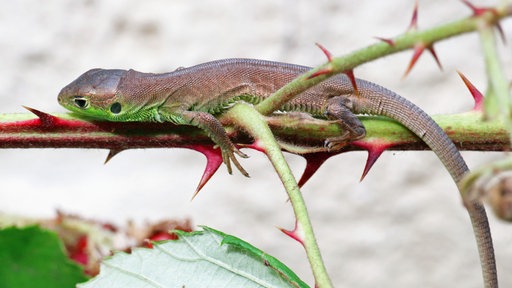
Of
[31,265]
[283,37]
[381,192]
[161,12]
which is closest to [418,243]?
[381,192]

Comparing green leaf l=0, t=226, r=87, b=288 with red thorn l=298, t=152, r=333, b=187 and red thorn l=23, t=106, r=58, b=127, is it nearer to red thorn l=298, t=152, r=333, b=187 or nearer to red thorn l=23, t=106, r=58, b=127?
red thorn l=23, t=106, r=58, b=127

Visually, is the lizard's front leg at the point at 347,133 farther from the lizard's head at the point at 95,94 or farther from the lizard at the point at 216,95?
the lizard's head at the point at 95,94

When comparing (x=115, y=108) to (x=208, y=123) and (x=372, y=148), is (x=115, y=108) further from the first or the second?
(x=372, y=148)

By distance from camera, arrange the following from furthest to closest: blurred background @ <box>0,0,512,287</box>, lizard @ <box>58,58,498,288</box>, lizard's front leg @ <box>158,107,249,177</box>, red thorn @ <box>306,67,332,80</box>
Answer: blurred background @ <box>0,0,512,287</box>
lizard @ <box>58,58,498,288</box>
lizard's front leg @ <box>158,107,249,177</box>
red thorn @ <box>306,67,332,80</box>

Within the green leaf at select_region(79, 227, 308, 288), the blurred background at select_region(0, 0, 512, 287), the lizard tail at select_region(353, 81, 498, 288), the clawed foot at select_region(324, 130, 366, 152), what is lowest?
the green leaf at select_region(79, 227, 308, 288)

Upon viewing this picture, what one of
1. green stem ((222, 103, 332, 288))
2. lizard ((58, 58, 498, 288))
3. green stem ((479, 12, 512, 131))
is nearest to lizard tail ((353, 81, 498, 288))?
lizard ((58, 58, 498, 288))

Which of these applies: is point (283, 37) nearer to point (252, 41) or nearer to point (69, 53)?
point (252, 41)
